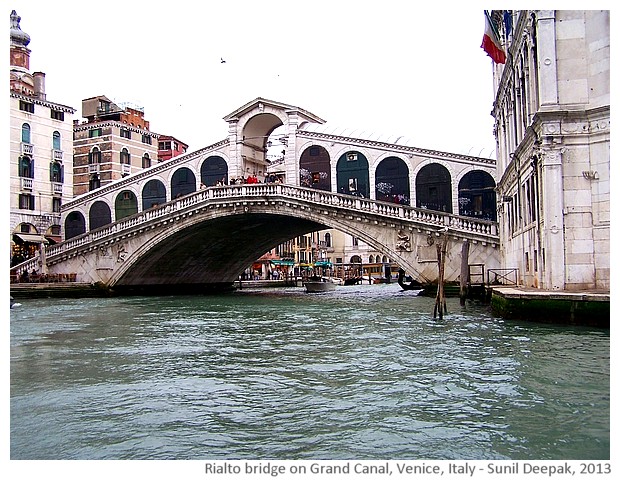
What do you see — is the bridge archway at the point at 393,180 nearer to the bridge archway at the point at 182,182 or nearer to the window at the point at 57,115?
the bridge archway at the point at 182,182

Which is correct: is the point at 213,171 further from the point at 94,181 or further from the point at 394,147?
the point at 94,181

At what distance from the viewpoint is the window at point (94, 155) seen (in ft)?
89.0

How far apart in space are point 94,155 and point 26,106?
5.15 m

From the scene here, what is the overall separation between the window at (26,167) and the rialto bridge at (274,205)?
76.3 inches

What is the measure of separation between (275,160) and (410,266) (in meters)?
8.43

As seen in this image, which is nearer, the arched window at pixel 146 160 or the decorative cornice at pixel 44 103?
the decorative cornice at pixel 44 103

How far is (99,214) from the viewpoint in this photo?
23625 mm

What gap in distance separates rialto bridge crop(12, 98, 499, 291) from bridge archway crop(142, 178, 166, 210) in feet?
0.11

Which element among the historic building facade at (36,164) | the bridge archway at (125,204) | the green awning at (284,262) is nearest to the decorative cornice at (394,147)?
the bridge archway at (125,204)

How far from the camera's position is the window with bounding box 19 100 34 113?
2197 cm

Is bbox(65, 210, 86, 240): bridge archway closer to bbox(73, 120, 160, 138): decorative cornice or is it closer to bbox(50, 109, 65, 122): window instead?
bbox(50, 109, 65, 122): window

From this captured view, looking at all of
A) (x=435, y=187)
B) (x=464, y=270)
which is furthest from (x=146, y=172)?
(x=464, y=270)
